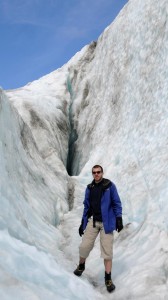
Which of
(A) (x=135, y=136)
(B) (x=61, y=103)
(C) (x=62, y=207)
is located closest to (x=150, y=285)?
Result: (C) (x=62, y=207)

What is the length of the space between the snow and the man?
23.5 inches

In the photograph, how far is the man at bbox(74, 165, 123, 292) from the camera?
8117 mm

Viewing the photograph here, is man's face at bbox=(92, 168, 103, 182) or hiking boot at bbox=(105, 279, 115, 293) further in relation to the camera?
man's face at bbox=(92, 168, 103, 182)

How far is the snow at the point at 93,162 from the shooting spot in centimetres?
764

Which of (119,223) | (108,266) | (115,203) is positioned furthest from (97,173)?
(108,266)

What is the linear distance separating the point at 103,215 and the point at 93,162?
48.0 feet

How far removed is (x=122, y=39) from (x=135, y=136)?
10.2 meters

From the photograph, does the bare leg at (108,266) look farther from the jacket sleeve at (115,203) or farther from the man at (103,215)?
the jacket sleeve at (115,203)

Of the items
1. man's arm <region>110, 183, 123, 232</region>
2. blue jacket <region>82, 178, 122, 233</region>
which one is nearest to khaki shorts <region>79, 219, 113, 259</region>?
blue jacket <region>82, 178, 122, 233</region>

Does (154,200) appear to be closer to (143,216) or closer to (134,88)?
(143,216)

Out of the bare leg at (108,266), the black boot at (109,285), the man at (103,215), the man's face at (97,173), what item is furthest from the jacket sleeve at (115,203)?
the black boot at (109,285)

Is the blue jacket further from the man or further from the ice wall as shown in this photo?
the ice wall

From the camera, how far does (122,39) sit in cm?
2592

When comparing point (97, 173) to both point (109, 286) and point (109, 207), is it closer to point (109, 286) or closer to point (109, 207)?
point (109, 207)
